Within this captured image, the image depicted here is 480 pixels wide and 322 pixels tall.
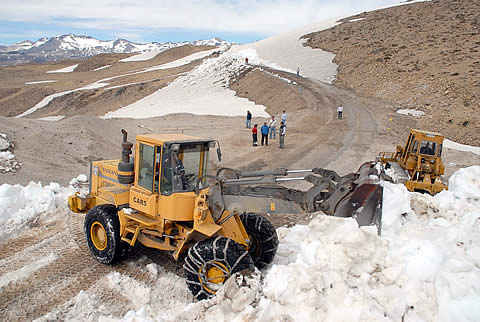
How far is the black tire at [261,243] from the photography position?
6414mm

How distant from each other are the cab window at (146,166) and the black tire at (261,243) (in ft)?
6.18

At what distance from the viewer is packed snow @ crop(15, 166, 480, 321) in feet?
12.6

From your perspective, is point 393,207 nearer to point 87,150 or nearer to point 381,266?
point 381,266

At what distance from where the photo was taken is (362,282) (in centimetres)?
421

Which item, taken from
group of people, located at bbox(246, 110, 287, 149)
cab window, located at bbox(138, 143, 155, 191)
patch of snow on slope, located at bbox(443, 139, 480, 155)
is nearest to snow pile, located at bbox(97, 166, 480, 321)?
cab window, located at bbox(138, 143, 155, 191)

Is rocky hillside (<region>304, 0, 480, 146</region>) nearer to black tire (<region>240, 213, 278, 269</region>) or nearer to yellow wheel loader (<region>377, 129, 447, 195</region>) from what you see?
yellow wheel loader (<region>377, 129, 447, 195</region>)

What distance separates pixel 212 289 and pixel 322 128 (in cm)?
1695

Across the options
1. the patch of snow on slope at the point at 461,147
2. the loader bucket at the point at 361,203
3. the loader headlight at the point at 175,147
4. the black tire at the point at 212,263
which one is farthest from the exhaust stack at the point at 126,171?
the patch of snow on slope at the point at 461,147

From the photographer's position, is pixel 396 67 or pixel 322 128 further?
pixel 396 67

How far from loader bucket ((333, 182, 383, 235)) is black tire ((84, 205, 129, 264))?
3.80 m

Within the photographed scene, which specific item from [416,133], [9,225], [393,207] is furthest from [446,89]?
[9,225]

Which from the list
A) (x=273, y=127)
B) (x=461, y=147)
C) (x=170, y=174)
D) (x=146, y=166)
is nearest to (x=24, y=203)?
(x=146, y=166)

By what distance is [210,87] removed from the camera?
3791 centimetres

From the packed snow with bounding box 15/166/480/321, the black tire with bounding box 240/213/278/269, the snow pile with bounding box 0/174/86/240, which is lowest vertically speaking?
the snow pile with bounding box 0/174/86/240
